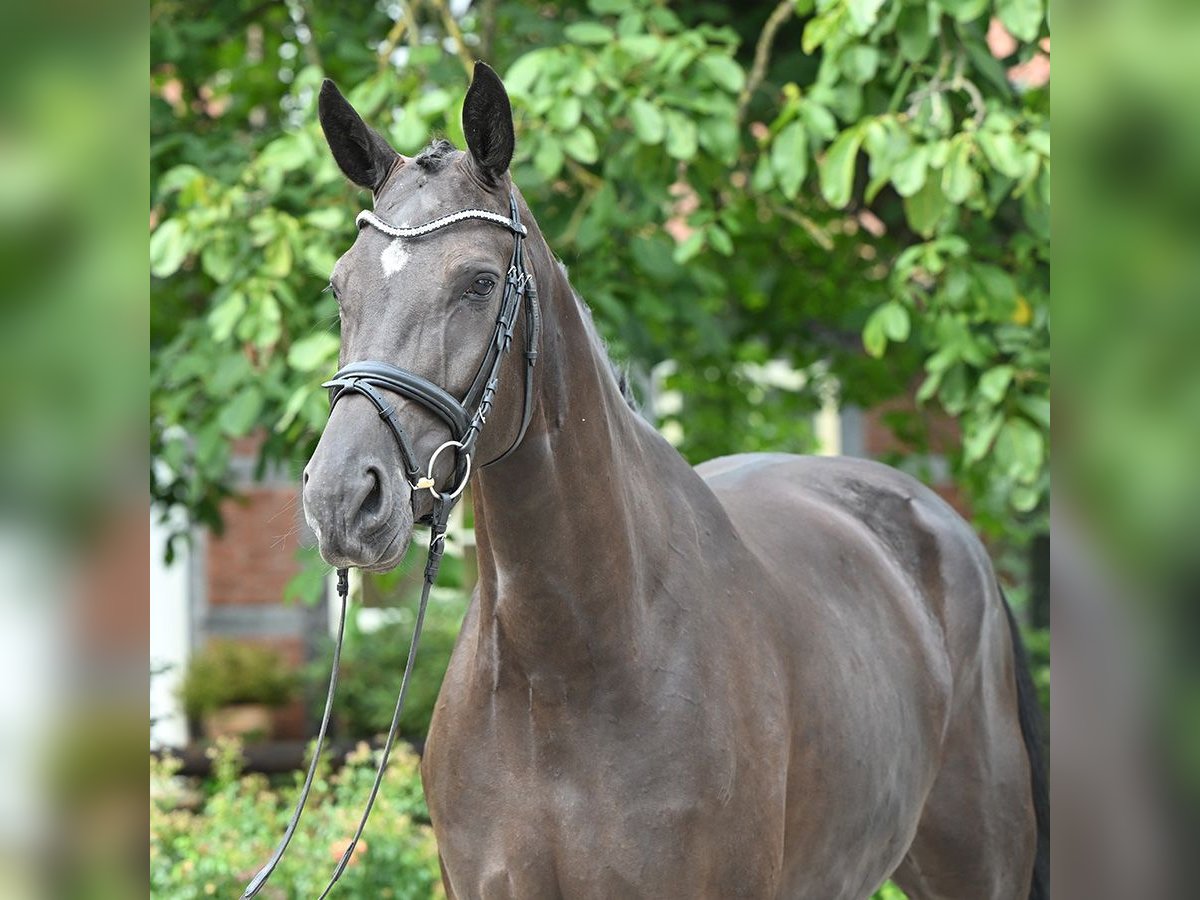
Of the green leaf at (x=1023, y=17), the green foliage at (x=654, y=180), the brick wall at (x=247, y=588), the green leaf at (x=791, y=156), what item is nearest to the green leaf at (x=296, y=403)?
the green foliage at (x=654, y=180)

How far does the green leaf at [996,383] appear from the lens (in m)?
4.40

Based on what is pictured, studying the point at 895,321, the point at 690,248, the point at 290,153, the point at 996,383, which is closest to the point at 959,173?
the point at 895,321

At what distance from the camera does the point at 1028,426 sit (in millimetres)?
4469

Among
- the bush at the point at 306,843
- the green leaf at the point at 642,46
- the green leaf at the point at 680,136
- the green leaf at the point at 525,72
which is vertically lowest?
the bush at the point at 306,843

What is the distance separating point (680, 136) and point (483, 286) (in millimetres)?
2402

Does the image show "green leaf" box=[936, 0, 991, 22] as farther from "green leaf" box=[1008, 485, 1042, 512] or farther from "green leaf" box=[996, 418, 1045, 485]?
"green leaf" box=[1008, 485, 1042, 512]

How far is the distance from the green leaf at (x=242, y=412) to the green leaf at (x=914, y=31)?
238 cm

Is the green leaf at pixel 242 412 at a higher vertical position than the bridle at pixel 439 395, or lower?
lower

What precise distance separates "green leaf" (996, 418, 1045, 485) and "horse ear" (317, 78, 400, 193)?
2.69m

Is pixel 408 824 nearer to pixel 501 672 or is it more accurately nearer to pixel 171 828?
pixel 171 828

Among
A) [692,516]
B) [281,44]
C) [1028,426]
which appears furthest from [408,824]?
[281,44]

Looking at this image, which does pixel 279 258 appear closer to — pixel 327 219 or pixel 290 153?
pixel 327 219

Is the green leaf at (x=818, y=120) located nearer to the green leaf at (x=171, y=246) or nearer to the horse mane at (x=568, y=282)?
the horse mane at (x=568, y=282)

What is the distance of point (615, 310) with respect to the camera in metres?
4.77
